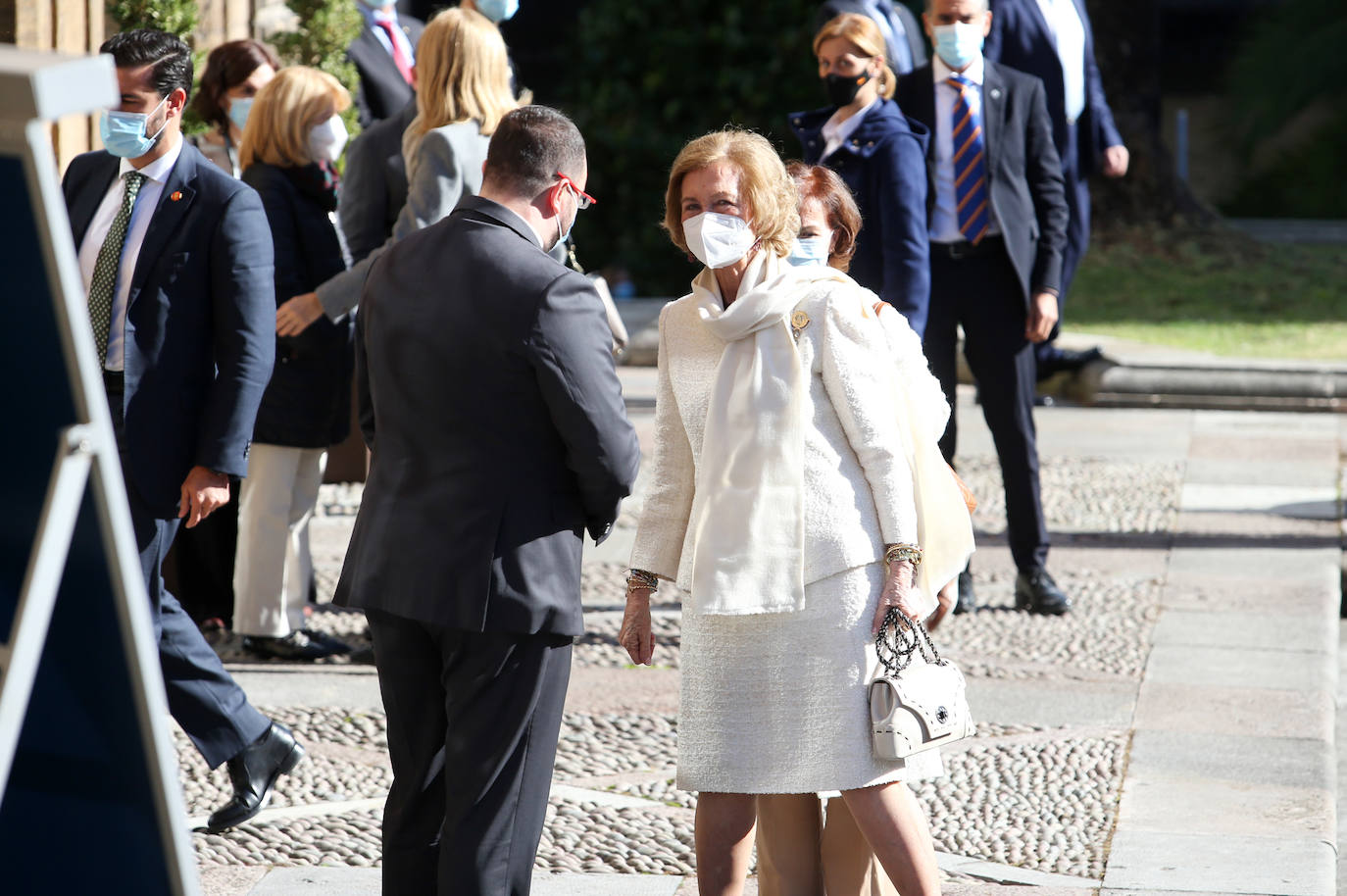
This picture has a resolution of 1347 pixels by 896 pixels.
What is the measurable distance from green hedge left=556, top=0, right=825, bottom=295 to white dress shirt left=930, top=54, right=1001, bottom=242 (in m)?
8.79

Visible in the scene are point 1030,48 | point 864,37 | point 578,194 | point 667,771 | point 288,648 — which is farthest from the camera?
point 1030,48

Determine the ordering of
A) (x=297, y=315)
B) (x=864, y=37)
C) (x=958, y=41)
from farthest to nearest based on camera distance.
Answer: (x=958, y=41)
(x=864, y=37)
(x=297, y=315)

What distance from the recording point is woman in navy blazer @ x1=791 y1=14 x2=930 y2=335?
19.4 feet

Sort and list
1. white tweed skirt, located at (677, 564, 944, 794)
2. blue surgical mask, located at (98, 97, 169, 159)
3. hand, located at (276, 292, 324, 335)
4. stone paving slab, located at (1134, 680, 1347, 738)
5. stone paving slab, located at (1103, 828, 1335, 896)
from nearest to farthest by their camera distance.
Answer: white tweed skirt, located at (677, 564, 944, 794), stone paving slab, located at (1103, 828, 1335, 896), blue surgical mask, located at (98, 97, 169, 159), stone paving slab, located at (1134, 680, 1347, 738), hand, located at (276, 292, 324, 335)

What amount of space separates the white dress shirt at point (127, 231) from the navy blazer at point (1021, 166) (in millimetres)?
2938

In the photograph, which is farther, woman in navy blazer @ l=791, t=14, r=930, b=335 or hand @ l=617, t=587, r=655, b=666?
woman in navy blazer @ l=791, t=14, r=930, b=335

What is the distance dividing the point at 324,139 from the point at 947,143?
212 centimetres

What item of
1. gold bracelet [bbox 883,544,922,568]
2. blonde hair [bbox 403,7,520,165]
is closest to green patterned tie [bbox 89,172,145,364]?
blonde hair [bbox 403,7,520,165]

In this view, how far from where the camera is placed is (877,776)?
323cm

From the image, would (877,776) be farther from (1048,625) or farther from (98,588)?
(1048,625)

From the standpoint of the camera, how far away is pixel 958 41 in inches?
245

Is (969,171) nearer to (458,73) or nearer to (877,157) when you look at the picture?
(877,157)

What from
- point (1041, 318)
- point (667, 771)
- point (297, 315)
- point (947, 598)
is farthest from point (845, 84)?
point (947, 598)

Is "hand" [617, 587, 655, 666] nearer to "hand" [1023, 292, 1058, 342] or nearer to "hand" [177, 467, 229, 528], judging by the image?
"hand" [177, 467, 229, 528]
